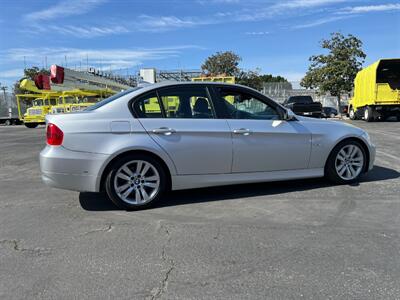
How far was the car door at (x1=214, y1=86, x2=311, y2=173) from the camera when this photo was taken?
209 inches

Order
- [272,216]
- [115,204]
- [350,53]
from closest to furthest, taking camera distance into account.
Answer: [272,216], [115,204], [350,53]

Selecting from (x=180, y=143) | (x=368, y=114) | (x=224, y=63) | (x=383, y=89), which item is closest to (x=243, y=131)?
(x=180, y=143)

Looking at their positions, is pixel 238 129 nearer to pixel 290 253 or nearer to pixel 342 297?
pixel 290 253

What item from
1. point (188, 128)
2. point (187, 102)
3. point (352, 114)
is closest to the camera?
point (188, 128)

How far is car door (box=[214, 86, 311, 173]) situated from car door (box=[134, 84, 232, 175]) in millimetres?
177

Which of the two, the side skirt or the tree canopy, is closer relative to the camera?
the side skirt

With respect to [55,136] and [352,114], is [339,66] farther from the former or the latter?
[55,136]

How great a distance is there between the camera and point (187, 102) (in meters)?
5.27

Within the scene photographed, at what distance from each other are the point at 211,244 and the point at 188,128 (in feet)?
5.72

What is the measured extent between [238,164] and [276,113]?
0.97m

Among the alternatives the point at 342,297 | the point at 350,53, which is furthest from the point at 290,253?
the point at 350,53

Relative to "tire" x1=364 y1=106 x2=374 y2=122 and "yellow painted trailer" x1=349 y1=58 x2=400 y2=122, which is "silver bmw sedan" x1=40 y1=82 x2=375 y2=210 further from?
"tire" x1=364 y1=106 x2=374 y2=122

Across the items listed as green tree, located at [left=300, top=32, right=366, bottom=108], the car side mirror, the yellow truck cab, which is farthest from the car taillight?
green tree, located at [left=300, top=32, right=366, bottom=108]

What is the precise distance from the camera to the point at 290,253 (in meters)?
3.63
